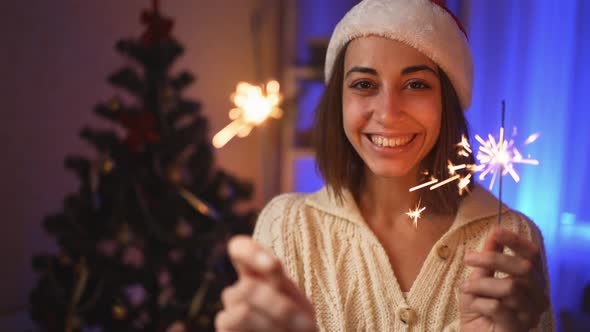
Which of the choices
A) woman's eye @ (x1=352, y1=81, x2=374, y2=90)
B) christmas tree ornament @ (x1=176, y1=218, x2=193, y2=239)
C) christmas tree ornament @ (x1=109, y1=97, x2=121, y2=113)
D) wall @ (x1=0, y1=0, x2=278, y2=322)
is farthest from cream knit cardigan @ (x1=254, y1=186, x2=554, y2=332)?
wall @ (x1=0, y1=0, x2=278, y2=322)

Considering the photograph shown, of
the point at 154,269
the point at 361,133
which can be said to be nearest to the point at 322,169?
the point at 361,133

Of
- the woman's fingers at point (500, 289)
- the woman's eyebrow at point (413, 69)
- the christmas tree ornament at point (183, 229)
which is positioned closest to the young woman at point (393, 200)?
the woman's eyebrow at point (413, 69)

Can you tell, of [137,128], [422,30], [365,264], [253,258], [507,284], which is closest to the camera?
[253,258]

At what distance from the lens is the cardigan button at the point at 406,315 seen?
1.04 metres

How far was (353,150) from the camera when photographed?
1272 mm

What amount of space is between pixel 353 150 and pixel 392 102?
268 millimetres

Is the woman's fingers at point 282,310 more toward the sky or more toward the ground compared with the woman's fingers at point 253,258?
more toward the ground

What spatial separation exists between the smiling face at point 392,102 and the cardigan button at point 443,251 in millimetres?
199

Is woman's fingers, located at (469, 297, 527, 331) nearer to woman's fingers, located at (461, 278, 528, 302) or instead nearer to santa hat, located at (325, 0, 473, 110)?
woman's fingers, located at (461, 278, 528, 302)

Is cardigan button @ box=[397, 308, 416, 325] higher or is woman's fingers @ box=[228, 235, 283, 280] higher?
woman's fingers @ box=[228, 235, 283, 280]

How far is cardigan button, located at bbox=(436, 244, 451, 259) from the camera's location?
1090mm

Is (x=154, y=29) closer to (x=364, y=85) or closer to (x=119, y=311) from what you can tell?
(x=364, y=85)

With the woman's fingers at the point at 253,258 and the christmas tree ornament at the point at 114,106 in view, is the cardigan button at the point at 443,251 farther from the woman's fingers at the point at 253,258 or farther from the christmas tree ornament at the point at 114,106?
the christmas tree ornament at the point at 114,106

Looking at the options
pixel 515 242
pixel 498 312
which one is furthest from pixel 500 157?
pixel 498 312
